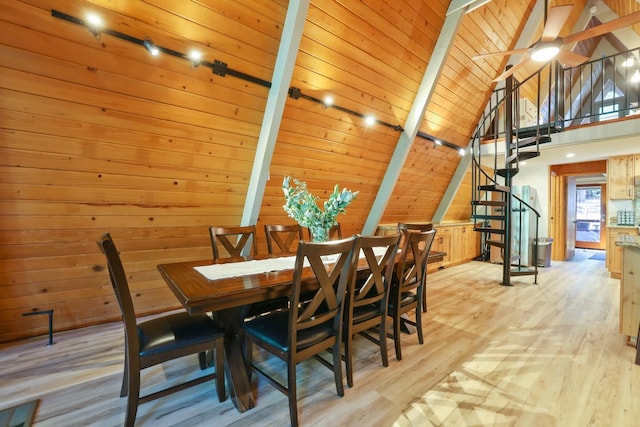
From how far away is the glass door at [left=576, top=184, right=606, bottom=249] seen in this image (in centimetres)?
842

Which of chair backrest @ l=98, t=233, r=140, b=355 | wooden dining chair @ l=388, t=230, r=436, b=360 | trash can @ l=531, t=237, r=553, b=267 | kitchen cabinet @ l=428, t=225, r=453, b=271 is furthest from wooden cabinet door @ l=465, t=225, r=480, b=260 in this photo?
chair backrest @ l=98, t=233, r=140, b=355

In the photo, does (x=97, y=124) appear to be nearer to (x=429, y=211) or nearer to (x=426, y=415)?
(x=426, y=415)

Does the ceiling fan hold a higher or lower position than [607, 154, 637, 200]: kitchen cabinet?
higher

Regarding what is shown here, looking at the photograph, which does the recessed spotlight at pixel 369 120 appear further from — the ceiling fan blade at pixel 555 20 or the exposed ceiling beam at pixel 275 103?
the ceiling fan blade at pixel 555 20

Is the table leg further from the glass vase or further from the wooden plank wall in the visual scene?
the wooden plank wall

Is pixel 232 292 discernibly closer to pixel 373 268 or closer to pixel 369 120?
pixel 373 268

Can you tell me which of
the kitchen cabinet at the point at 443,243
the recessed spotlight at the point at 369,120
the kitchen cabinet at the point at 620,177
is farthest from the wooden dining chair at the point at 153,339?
the kitchen cabinet at the point at 620,177

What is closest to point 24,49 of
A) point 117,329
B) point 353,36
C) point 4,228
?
point 4,228

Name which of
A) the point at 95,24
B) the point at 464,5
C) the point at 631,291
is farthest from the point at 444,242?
the point at 95,24

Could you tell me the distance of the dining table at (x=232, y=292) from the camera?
147 cm

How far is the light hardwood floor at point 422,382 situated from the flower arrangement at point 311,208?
3.40 ft

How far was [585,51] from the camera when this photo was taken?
785 cm

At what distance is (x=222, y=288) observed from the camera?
1.58m

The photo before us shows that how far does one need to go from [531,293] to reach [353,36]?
3.99m
